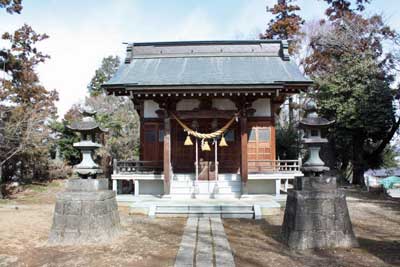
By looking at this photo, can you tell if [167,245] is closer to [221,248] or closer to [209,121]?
[221,248]

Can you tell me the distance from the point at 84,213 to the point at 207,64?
32.3ft

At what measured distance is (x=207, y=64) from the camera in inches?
597

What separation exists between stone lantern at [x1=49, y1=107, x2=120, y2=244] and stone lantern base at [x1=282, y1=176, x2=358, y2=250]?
3.98 meters

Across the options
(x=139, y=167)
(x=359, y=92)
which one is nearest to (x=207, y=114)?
(x=139, y=167)

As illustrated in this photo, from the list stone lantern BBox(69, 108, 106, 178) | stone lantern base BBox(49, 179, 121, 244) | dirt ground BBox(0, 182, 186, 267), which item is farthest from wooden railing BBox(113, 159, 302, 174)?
stone lantern base BBox(49, 179, 121, 244)

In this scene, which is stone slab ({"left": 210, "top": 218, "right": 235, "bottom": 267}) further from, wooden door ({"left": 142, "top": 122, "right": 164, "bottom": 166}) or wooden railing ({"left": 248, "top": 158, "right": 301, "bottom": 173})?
wooden door ({"left": 142, "top": 122, "right": 164, "bottom": 166})

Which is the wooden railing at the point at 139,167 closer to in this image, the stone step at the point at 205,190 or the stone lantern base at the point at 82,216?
the stone step at the point at 205,190

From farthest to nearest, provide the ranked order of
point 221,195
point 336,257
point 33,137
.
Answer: point 33,137, point 221,195, point 336,257

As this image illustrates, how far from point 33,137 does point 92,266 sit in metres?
11.3

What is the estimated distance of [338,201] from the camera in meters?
6.66

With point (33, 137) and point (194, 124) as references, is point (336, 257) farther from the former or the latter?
point (33, 137)

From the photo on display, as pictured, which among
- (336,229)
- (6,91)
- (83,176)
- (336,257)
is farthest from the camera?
(6,91)

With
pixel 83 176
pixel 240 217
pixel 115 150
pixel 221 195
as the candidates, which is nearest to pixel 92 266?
pixel 83 176

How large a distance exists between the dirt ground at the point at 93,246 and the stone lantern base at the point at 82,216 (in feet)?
1.02
